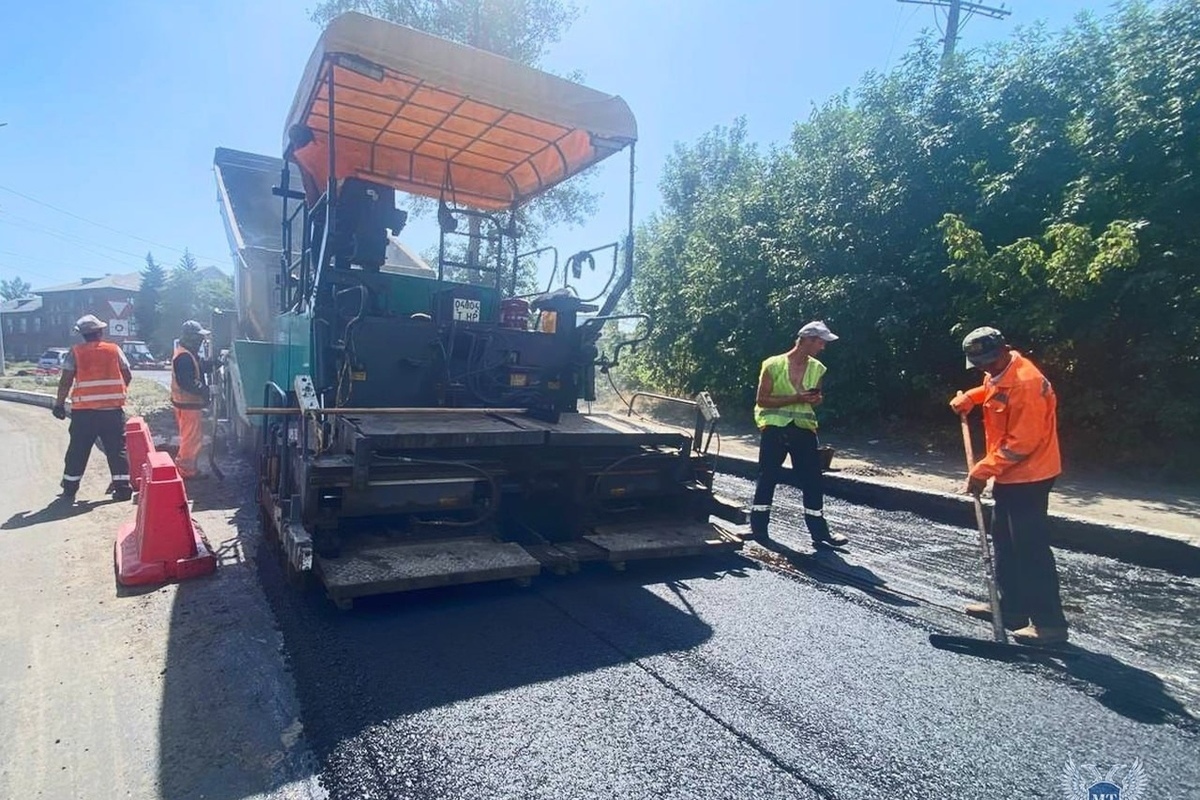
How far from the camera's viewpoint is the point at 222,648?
314 centimetres

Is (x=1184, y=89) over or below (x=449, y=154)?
over

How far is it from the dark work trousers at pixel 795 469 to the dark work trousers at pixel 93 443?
18.8 feet

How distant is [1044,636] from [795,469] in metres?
2.05

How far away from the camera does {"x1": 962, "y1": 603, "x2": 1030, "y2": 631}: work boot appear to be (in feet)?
11.6

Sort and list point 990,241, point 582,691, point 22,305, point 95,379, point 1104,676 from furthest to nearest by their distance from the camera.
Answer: point 22,305
point 990,241
point 95,379
point 1104,676
point 582,691

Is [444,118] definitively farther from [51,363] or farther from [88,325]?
[51,363]

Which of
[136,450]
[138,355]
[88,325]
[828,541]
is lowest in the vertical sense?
[138,355]

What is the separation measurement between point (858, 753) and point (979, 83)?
35.3ft

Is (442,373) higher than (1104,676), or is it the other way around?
(442,373)

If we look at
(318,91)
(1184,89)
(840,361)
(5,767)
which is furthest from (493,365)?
(1184,89)

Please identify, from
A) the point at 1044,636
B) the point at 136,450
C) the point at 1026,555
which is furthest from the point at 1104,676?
the point at 136,450

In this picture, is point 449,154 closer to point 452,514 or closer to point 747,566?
point 452,514

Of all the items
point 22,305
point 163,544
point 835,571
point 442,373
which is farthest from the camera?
point 22,305

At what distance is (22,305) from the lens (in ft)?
202
